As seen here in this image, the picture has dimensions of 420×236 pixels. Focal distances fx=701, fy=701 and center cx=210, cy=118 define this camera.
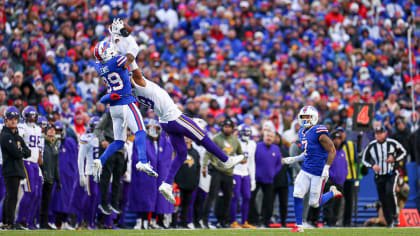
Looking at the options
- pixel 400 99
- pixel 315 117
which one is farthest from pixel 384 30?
pixel 315 117

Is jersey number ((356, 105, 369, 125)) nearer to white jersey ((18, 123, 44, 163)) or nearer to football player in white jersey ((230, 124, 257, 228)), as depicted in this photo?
football player in white jersey ((230, 124, 257, 228))

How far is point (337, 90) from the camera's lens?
2095 cm

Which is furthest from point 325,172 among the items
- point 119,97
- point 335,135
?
point 335,135

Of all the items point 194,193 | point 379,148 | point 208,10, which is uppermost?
point 208,10

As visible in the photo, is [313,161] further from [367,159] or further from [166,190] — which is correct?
[367,159]

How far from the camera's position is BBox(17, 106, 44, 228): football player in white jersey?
13.5m

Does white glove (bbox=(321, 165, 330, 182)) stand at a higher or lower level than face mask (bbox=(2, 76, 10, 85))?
lower

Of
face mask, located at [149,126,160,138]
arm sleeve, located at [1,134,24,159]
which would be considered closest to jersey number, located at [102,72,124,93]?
arm sleeve, located at [1,134,24,159]

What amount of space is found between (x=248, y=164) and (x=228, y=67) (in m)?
5.95

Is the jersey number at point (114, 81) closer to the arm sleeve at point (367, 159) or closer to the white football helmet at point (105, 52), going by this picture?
the white football helmet at point (105, 52)

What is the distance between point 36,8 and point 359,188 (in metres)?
10.7

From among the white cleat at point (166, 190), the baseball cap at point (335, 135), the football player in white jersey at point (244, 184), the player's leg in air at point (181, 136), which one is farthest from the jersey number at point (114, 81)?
the baseball cap at point (335, 135)

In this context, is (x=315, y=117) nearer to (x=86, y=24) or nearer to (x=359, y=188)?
(x=359, y=188)

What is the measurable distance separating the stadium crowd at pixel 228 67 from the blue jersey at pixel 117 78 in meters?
4.06
